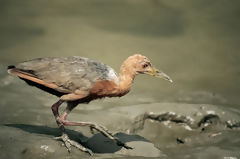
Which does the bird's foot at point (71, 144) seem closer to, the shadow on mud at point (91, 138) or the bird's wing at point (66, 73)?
the shadow on mud at point (91, 138)

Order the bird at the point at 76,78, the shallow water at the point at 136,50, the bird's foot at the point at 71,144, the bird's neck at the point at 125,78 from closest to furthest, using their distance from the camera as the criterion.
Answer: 1. the bird's foot at the point at 71,144
2. the bird at the point at 76,78
3. the bird's neck at the point at 125,78
4. the shallow water at the point at 136,50

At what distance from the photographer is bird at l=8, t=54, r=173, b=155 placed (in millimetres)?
5539

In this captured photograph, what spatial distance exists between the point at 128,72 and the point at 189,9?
751cm

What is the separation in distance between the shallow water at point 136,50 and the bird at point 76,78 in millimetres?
667

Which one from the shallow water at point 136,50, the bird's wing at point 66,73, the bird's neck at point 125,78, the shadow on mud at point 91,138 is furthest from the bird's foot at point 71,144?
the bird's neck at point 125,78

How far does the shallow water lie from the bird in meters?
0.67

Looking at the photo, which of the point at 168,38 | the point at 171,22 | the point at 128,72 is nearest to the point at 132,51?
the point at 168,38

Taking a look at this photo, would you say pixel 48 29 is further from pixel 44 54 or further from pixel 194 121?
pixel 194 121

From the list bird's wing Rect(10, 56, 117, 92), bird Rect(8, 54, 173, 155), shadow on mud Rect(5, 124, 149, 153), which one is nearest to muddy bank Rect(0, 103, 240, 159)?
shadow on mud Rect(5, 124, 149, 153)

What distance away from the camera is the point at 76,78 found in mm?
5578

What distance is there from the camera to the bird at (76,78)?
18.2ft

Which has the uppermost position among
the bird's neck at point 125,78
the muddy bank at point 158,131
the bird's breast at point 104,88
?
the bird's neck at point 125,78

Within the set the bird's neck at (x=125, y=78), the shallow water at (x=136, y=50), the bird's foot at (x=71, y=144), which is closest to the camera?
the bird's foot at (x=71, y=144)

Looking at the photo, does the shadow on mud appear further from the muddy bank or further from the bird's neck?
the bird's neck
